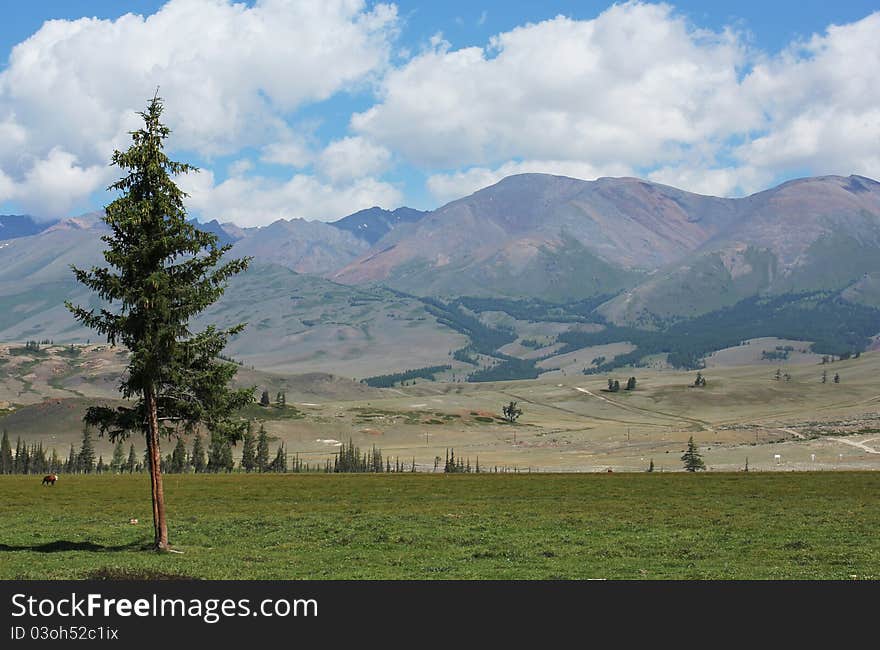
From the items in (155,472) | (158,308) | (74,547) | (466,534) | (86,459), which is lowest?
(86,459)

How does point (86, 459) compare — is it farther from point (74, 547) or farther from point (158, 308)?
point (158, 308)

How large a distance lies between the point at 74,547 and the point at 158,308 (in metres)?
11.3

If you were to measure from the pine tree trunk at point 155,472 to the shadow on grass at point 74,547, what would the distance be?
1043 mm

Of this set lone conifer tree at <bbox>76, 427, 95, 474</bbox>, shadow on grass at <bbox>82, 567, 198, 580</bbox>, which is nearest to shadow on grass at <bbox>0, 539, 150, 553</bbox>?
shadow on grass at <bbox>82, 567, 198, 580</bbox>

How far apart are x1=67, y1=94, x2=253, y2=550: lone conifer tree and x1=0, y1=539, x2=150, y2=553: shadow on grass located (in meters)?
1.26

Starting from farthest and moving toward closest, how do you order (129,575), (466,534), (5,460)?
(5,460) < (466,534) < (129,575)

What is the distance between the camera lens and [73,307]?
3722 centimetres

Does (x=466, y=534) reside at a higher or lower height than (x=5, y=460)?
higher

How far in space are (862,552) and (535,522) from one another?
16.7 m

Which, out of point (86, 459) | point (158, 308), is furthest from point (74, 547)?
point (86, 459)

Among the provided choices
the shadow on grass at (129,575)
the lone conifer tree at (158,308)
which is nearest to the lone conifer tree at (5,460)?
the lone conifer tree at (158,308)

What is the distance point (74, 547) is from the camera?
3734 cm

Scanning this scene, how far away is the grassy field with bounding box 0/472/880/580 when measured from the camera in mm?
28766
